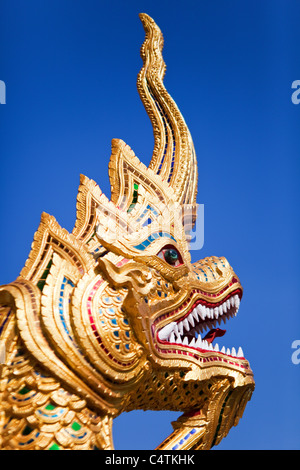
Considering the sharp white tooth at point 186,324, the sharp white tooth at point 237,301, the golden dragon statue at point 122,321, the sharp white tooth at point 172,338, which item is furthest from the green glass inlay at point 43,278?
the sharp white tooth at point 237,301

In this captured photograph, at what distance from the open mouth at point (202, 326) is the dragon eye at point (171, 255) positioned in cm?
41

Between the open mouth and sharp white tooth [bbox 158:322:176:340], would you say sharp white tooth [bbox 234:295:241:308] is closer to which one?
the open mouth

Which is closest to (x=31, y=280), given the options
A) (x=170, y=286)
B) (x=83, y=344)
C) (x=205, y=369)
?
(x=83, y=344)

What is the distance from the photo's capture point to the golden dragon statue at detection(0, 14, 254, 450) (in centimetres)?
487

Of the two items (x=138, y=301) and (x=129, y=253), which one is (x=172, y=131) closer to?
(x=129, y=253)

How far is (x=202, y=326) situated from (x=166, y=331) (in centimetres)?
76

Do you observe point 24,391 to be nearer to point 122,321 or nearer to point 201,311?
point 122,321

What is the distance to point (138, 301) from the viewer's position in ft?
17.6

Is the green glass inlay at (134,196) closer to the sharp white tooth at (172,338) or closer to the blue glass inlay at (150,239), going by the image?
the blue glass inlay at (150,239)

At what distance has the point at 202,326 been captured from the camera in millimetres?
6488

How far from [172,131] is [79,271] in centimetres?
240

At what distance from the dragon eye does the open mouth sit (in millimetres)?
406
